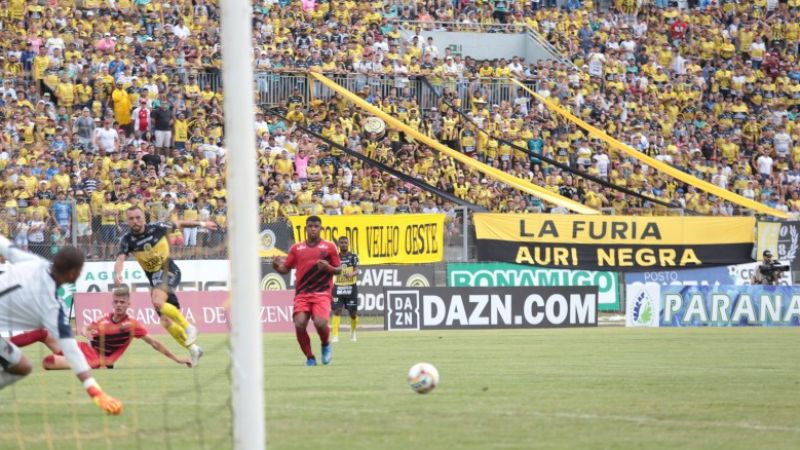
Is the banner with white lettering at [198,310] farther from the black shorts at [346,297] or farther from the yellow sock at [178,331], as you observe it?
the yellow sock at [178,331]

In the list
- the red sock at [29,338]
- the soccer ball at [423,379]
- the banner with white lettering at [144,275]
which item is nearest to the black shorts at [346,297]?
the banner with white lettering at [144,275]

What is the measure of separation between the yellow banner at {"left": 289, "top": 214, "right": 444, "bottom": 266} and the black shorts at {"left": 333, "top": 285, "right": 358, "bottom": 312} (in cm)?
574

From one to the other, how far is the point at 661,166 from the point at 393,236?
436 inches

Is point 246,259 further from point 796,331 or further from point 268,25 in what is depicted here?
point 268,25

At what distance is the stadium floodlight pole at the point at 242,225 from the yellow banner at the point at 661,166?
3211cm

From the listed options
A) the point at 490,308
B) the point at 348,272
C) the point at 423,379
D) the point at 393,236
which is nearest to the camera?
the point at 423,379

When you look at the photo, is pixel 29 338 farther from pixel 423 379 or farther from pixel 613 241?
pixel 613 241

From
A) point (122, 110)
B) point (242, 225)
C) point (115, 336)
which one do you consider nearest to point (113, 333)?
point (115, 336)

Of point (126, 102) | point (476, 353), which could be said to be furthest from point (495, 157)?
point (476, 353)

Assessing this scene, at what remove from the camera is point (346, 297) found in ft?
93.7

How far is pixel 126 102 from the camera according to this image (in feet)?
120

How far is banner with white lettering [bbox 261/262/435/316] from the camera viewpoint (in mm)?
33312

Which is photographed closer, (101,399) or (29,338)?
(101,399)

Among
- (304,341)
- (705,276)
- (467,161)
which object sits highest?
(467,161)
